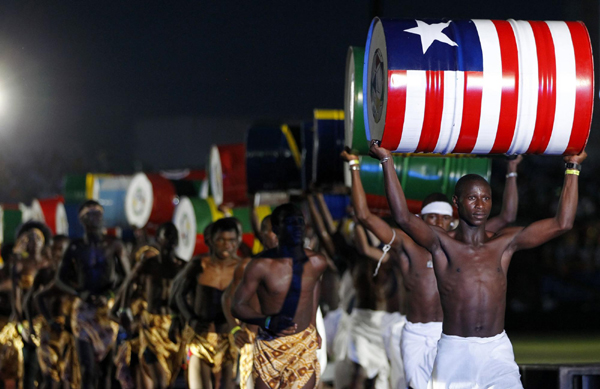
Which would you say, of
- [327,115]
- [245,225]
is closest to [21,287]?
[245,225]

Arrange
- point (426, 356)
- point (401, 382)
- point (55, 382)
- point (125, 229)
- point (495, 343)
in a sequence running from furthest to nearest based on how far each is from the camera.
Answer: point (125, 229), point (55, 382), point (401, 382), point (426, 356), point (495, 343)

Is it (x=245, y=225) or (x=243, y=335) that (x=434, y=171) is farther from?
(x=245, y=225)

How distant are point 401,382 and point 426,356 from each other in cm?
67

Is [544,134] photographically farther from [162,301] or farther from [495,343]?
[162,301]

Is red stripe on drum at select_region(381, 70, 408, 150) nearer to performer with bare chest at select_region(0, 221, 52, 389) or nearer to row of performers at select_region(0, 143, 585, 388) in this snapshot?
row of performers at select_region(0, 143, 585, 388)

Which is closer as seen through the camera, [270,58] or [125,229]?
[270,58]

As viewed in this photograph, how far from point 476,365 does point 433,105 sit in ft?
4.32

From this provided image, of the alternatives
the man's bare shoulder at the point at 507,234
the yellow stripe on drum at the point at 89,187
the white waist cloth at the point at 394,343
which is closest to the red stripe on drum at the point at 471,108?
the man's bare shoulder at the point at 507,234

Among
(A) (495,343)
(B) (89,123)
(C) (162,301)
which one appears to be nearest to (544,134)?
(A) (495,343)

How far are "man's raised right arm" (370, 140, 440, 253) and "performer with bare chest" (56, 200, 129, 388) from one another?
367 cm

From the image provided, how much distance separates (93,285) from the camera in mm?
6809

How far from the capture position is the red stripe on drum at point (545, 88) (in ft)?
11.4

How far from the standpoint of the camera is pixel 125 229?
9.89 meters

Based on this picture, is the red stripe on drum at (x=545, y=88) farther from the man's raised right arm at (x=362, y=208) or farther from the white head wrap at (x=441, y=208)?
the white head wrap at (x=441, y=208)
